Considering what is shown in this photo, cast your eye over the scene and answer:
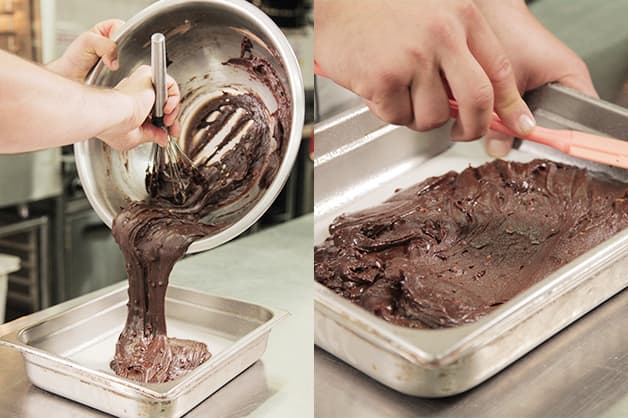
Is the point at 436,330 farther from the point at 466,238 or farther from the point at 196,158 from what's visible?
the point at 196,158

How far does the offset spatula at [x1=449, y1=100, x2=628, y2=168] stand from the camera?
1.61m

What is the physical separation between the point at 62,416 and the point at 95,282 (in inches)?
81.6

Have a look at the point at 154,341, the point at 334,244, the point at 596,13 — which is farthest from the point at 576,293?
the point at 596,13

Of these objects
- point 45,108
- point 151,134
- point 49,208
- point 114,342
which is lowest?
point 49,208

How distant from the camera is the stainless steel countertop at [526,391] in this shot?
3.61ft

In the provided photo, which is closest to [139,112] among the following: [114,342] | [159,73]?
[159,73]

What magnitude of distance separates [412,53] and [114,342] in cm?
81

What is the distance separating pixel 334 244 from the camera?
4.70 feet

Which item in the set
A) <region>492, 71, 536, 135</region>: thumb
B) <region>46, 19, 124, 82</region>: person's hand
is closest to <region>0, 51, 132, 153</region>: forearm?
<region>46, 19, 124, 82</region>: person's hand

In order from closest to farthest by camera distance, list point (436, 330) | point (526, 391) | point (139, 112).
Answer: point (436, 330), point (526, 391), point (139, 112)

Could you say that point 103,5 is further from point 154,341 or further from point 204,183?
point 154,341

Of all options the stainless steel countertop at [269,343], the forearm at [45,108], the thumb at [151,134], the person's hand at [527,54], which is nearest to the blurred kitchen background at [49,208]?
the stainless steel countertop at [269,343]

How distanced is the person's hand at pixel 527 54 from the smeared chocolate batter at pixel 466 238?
184mm

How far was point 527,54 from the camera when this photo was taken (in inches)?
67.4
